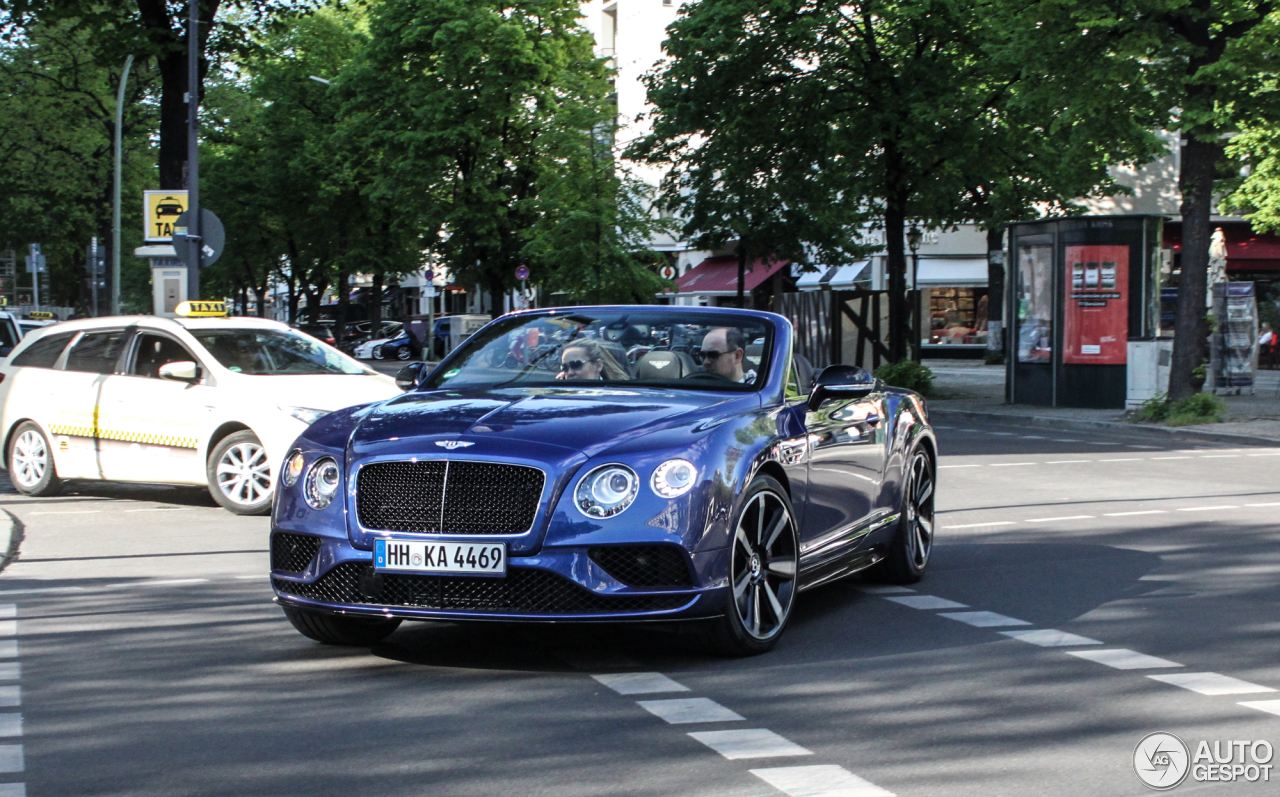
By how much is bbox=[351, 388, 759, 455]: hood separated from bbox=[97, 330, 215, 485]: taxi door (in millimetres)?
6073

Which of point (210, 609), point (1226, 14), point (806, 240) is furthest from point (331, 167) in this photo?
point (210, 609)

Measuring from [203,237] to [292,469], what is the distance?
14.2 metres

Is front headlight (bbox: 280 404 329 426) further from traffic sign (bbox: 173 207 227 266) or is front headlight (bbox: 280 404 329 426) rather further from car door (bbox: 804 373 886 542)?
traffic sign (bbox: 173 207 227 266)

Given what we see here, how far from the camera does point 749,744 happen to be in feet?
16.5

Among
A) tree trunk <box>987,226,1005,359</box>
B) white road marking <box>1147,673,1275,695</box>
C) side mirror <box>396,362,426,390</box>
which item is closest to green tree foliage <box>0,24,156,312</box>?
tree trunk <box>987,226,1005,359</box>

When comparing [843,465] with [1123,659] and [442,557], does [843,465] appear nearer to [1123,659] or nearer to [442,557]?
[1123,659]

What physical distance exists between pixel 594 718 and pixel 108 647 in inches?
103

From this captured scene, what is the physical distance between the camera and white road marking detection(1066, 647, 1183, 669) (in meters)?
6.33

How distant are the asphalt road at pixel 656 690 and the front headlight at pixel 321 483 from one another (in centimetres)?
67

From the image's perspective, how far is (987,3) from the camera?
82.2 ft

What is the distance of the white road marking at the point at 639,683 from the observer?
582cm

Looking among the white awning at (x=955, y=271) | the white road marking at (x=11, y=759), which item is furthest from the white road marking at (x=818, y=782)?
the white awning at (x=955, y=271)

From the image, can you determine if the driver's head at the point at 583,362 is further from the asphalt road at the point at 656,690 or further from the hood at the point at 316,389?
the hood at the point at 316,389

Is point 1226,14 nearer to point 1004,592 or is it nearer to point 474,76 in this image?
point 1004,592
